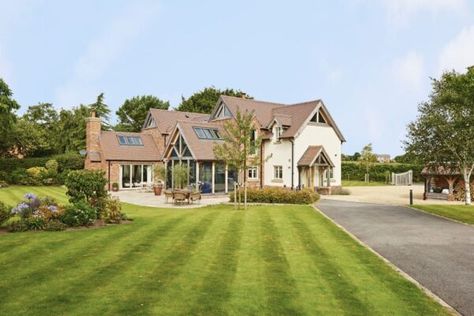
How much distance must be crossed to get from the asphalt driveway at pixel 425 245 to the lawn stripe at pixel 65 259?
836 centimetres

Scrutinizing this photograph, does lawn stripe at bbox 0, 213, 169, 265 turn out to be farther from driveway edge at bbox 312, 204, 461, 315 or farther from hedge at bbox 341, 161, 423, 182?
hedge at bbox 341, 161, 423, 182

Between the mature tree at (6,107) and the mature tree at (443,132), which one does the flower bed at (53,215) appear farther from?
the mature tree at (6,107)

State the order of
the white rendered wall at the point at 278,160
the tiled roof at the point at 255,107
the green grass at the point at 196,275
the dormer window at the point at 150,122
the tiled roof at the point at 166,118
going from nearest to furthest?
the green grass at the point at 196,275 → the white rendered wall at the point at 278,160 → the tiled roof at the point at 255,107 → the tiled roof at the point at 166,118 → the dormer window at the point at 150,122

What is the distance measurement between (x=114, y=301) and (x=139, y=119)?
69.5 m

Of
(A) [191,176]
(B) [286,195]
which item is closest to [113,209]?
(B) [286,195]

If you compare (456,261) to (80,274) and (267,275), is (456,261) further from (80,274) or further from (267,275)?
(80,274)

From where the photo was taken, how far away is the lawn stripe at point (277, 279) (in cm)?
752

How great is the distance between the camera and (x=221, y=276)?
9.39 m

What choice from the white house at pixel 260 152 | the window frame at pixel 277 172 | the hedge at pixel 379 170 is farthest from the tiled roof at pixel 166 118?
the hedge at pixel 379 170

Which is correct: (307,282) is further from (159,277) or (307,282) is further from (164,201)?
(164,201)

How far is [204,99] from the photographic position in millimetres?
71812

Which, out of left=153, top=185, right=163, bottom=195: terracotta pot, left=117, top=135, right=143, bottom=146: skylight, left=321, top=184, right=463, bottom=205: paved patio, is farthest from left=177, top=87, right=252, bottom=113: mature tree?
left=321, top=184, right=463, bottom=205: paved patio

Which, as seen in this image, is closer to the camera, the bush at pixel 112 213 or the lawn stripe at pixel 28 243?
the lawn stripe at pixel 28 243

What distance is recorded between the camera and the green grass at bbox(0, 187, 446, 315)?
7.50 metres
